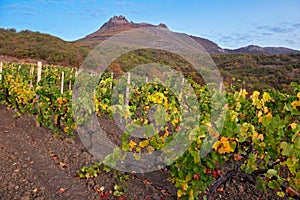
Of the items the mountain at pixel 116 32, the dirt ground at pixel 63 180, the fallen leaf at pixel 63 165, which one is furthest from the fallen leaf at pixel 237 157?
the mountain at pixel 116 32

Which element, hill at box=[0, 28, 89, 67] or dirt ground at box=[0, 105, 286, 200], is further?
hill at box=[0, 28, 89, 67]

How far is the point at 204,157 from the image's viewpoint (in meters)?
2.54

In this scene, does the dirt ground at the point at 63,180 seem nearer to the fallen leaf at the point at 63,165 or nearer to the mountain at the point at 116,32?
the fallen leaf at the point at 63,165

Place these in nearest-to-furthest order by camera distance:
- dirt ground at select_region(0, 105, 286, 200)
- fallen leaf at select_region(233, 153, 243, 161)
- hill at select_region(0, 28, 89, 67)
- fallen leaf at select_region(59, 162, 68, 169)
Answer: fallen leaf at select_region(233, 153, 243, 161) < dirt ground at select_region(0, 105, 286, 200) < fallen leaf at select_region(59, 162, 68, 169) < hill at select_region(0, 28, 89, 67)

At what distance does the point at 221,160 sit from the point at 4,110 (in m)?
6.92

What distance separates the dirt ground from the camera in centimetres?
346

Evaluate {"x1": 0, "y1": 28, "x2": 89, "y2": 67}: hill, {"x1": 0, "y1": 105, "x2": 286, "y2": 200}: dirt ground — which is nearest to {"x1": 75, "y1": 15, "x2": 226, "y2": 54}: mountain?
{"x1": 0, "y1": 28, "x2": 89, "y2": 67}: hill

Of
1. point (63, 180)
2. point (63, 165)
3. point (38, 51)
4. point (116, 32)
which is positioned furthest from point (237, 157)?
point (116, 32)

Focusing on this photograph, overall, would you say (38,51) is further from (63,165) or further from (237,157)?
(237,157)

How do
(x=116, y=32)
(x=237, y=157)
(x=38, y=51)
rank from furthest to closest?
(x=116, y=32), (x=38, y=51), (x=237, y=157)

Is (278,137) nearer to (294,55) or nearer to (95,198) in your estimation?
(95,198)

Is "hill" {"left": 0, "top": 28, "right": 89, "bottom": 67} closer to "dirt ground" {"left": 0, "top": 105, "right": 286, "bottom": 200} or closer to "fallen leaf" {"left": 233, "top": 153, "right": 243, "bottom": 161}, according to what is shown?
"dirt ground" {"left": 0, "top": 105, "right": 286, "bottom": 200}

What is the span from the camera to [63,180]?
12.3 ft

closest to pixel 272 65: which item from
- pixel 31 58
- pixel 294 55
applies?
pixel 294 55
